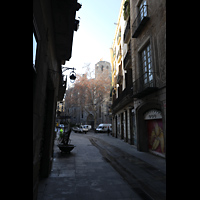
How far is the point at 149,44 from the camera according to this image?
10531 millimetres

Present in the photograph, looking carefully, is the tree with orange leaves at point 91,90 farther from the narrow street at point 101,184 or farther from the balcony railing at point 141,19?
the narrow street at point 101,184

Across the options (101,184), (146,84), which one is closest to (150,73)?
(146,84)

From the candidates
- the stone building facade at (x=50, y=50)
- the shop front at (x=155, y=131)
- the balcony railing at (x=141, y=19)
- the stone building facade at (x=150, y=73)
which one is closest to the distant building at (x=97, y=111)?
the balcony railing at (x=141, y=19)

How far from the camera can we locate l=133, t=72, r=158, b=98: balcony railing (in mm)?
9181

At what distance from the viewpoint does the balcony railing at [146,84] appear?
9.18 meters

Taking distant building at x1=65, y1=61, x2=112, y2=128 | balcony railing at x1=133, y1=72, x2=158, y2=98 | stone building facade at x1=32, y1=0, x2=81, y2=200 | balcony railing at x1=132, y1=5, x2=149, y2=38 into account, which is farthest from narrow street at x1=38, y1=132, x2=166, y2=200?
distant building at x1=65, y1=61, x2=112, y2=128

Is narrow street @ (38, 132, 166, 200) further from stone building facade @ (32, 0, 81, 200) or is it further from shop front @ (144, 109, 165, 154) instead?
shop front @ (144, 109, 165, 154)

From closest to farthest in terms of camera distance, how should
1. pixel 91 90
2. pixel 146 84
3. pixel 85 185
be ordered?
pixel 85 185, pixel 146 84, pixel 91 90

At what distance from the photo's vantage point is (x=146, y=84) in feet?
34.4

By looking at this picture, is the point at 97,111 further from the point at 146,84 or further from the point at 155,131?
the point at 155,131
